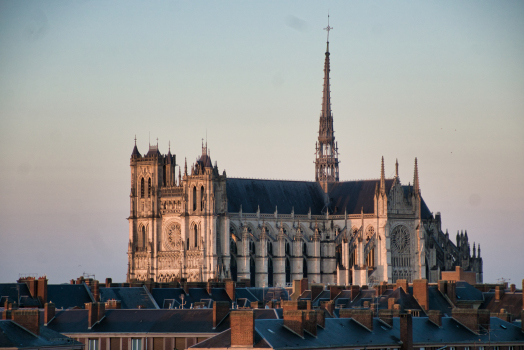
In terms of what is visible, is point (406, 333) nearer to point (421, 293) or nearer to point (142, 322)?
point (142, 322)

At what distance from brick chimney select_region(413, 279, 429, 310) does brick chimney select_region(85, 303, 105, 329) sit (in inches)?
948

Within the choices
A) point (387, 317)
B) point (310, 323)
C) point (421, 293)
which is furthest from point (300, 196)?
point (310, 323)

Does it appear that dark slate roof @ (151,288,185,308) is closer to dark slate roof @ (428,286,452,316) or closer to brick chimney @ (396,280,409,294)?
brick chimney @ (396,280,409,294)

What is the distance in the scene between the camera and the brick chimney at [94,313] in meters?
74.6

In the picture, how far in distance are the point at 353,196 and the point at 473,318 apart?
8509cm

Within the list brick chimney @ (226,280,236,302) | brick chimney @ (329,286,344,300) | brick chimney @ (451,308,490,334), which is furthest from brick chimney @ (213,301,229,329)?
brick chimney @ (226,280,236,302)

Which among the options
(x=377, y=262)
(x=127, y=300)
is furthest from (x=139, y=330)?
(x=377, y=262)

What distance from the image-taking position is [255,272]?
14625 centimetres

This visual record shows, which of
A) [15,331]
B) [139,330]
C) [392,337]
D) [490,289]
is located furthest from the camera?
[490,289]

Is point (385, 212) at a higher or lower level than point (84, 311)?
higher

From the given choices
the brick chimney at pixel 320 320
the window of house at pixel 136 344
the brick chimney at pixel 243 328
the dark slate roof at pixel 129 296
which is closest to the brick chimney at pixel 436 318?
the brick chimney at pixel 320 320

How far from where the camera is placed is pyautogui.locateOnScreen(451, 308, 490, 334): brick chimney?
7112cm

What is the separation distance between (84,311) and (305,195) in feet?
268

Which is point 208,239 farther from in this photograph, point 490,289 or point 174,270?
point 490,289
